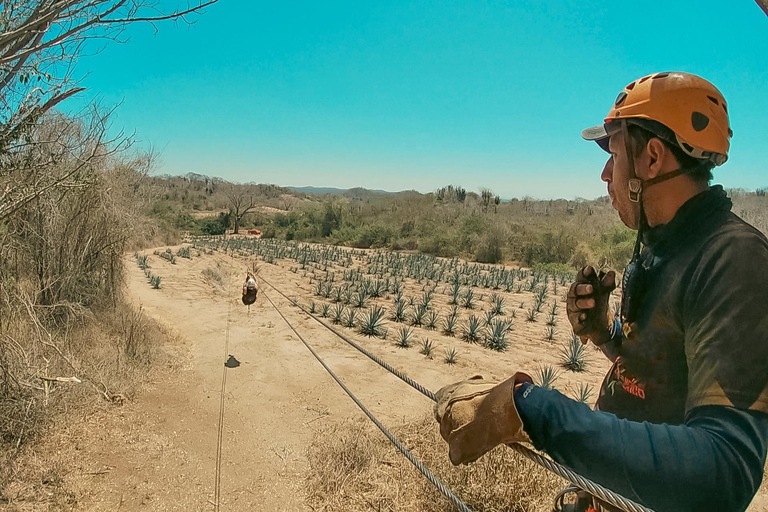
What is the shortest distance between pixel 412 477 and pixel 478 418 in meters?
2.73

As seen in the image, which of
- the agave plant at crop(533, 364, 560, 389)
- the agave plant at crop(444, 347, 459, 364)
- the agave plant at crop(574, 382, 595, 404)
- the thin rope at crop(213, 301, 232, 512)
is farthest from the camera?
the agave plant at crop(444, 347, 459, 364)

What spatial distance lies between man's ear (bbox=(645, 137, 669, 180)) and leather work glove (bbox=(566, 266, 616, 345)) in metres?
0.52

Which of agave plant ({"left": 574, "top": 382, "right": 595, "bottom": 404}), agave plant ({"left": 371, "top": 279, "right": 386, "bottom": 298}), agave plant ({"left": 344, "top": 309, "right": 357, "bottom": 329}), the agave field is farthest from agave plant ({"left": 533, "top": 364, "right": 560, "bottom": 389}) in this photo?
agave plant ({"left": 371, "top": 279, "right": 386, "bottom": 298})

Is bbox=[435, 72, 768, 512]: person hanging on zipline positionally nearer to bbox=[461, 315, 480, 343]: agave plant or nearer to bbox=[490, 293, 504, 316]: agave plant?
bbox=[461, 315, 480, 343]: agave plant

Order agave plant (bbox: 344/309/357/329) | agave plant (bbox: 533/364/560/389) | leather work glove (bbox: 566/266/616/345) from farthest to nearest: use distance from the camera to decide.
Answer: agave plant (bbox: 344/309/357/329)
agave plant (bbox: 533/364/560/389)
leather work glove (bbox: 566/266/616/345)

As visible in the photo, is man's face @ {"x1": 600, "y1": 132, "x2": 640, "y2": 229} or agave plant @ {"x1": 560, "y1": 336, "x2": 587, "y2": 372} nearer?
man's face @ {"x1": 600, "y1": 132, "x2": 640, "y2": 229}

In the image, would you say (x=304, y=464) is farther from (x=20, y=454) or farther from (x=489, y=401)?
(x=489, y=401)

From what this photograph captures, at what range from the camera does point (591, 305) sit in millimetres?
1584

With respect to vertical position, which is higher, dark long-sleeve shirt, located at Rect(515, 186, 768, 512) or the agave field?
dark long-sleeve shirt, located at Rect(515, 186, 768, 512)

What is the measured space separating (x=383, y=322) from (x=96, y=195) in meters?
5.90

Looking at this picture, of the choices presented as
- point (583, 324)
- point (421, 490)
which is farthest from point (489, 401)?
point (421, 490)

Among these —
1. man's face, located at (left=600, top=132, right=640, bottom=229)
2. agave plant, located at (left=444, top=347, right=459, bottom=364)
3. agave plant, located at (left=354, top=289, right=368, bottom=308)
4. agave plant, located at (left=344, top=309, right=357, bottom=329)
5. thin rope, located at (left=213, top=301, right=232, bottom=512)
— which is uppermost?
man's face, located at (left=600, top=132, right=640, bottom=229)

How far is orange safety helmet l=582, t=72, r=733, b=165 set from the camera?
42.5 inches

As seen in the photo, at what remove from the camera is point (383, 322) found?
911 centimetres
